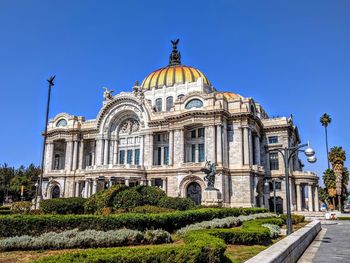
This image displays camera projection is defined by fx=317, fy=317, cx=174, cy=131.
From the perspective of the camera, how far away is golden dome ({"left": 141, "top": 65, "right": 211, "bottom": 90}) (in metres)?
58.8

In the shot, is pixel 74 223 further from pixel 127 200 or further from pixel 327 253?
pixel 327 253

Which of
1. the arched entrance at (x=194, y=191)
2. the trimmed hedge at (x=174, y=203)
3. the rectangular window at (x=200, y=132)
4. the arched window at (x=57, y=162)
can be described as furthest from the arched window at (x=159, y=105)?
the trimmed hedge at (x=174, y=203)

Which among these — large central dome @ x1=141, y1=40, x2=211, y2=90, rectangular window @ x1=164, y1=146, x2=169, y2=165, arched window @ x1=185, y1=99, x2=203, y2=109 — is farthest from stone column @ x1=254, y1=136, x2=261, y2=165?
large central dome @ x1=141, y1=40, x2=211, y2=90

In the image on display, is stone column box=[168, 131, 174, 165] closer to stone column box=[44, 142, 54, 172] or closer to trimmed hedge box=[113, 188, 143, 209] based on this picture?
trimmed hedge box=[113, 188, 143, 209]

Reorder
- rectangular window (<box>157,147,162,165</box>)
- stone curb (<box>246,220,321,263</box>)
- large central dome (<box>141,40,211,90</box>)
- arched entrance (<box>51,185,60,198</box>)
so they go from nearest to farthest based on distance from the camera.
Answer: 1. stone curb (<box>246,220,321,263</box>)
2. rectangular window (<box>157,147,162,165</box>)
3. arched entrance (<box>51,185,60,198</box>)
4. large central dome (<box>141,40,211,90</box>)

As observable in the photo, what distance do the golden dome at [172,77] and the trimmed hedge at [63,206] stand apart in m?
33.6

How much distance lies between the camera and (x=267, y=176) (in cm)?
5159

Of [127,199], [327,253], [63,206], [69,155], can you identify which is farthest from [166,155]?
[327,253]

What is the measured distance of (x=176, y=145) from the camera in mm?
47406

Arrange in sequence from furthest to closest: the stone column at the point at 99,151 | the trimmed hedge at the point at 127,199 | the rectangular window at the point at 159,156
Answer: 1. the stone column at the point at 99,151
2. the rectangular window at the point at 159,156
3. the trimmed hedge at the point at 127,199

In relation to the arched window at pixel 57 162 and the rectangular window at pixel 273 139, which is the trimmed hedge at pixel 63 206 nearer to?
the arched window at pixel 57 162

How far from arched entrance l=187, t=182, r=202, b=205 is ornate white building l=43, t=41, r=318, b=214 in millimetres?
142

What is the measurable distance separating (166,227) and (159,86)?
148ft

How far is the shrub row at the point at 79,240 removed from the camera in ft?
44.8
